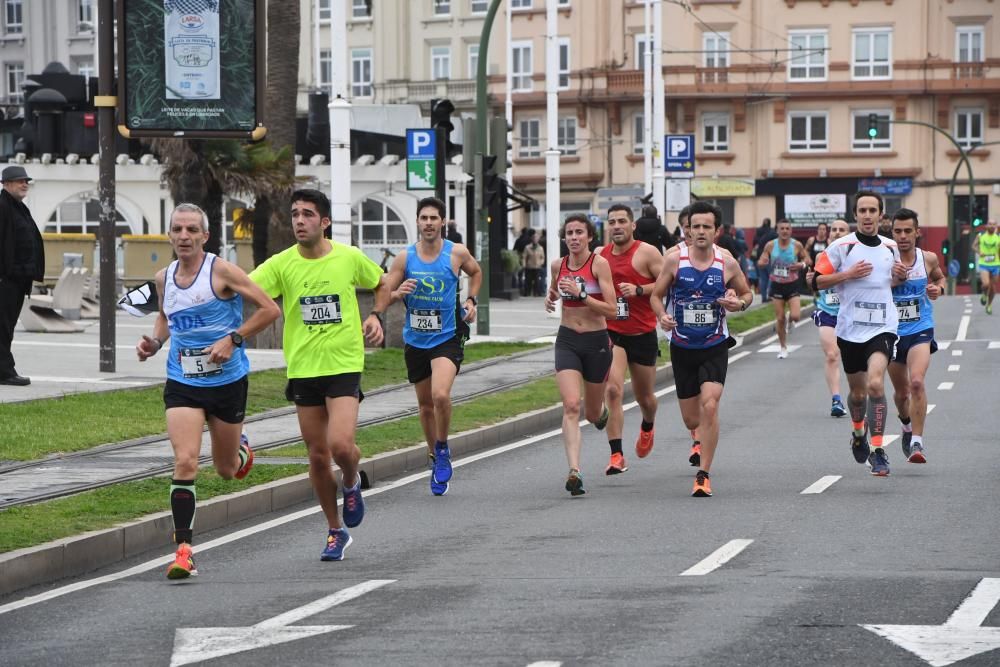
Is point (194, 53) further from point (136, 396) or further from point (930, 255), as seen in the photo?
point (930, 255)

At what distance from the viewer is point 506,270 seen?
161 ft

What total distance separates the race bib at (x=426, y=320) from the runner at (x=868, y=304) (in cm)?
274

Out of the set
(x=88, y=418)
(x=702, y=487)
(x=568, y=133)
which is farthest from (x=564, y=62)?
(x=702, y=487)

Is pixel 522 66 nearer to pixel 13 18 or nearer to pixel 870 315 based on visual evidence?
pixel 13 18

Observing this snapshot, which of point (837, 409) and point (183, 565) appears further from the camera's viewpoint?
point (837, 409)

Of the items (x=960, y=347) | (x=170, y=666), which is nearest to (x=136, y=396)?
(x=170, y=666)

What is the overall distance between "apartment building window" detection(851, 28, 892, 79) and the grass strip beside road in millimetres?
54270

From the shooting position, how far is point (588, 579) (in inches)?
356

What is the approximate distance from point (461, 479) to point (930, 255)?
13.2 ft

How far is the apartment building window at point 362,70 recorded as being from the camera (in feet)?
262

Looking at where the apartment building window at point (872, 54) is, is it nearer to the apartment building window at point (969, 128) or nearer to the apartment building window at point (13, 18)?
the apartment building window at point (969, 128)

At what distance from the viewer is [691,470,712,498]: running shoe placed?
41.1 feet

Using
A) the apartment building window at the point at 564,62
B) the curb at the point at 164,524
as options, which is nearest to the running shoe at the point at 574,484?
the curb at the point at 164,524

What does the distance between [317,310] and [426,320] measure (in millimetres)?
2730
